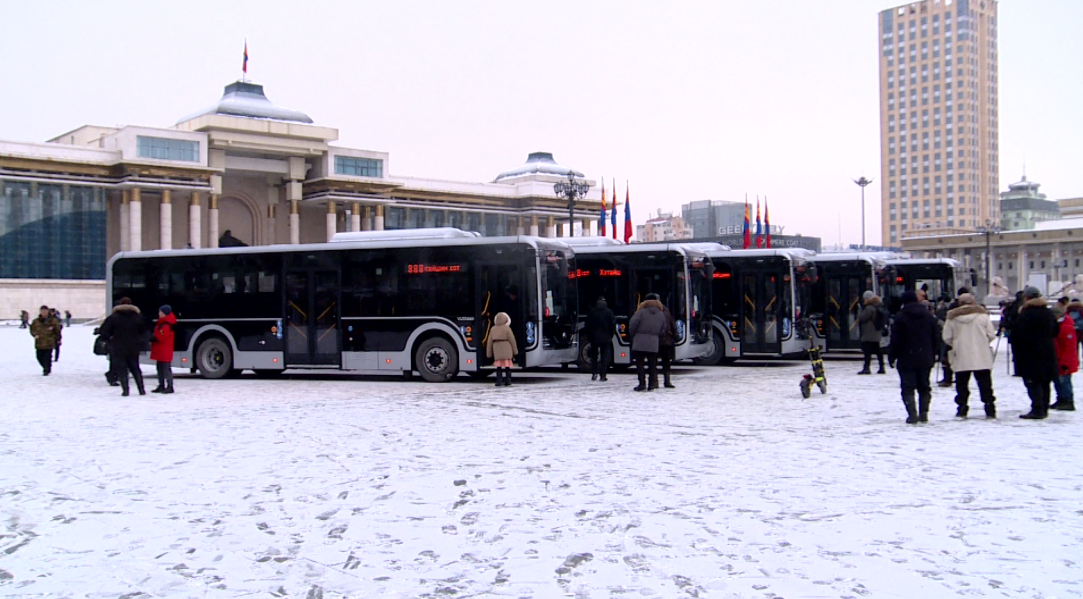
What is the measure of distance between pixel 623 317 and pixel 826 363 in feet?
19.6

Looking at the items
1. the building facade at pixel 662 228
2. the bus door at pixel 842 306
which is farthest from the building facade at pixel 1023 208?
the bus door at pixel 842 306

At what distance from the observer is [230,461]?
28.2 ft

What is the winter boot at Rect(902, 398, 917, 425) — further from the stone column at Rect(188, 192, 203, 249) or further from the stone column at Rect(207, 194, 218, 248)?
the stone column at Rect(207, 194, 218, 248)

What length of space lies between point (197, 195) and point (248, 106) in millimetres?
8400

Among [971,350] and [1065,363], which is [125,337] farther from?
[1065,363]

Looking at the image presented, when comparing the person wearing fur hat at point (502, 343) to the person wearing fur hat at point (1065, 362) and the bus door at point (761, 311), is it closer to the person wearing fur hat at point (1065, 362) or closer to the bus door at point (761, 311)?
the bus door at point (761, 311)

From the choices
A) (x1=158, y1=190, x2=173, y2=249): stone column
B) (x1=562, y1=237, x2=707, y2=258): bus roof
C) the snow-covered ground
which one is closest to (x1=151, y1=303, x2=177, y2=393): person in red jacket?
the snow-covered ground

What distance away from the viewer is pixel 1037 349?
10.6 m

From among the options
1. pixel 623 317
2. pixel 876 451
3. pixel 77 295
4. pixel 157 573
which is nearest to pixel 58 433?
pixel 157 573

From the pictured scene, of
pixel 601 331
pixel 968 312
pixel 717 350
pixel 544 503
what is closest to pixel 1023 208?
pixel 717 350

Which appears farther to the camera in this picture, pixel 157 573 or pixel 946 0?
pixel 946 0

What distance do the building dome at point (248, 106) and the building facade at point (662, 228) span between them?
346 feet

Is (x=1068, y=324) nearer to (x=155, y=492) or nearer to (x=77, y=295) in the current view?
(x=155, y=492)

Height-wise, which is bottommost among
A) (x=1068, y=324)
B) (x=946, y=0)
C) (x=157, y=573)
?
(x=157, y=573)
